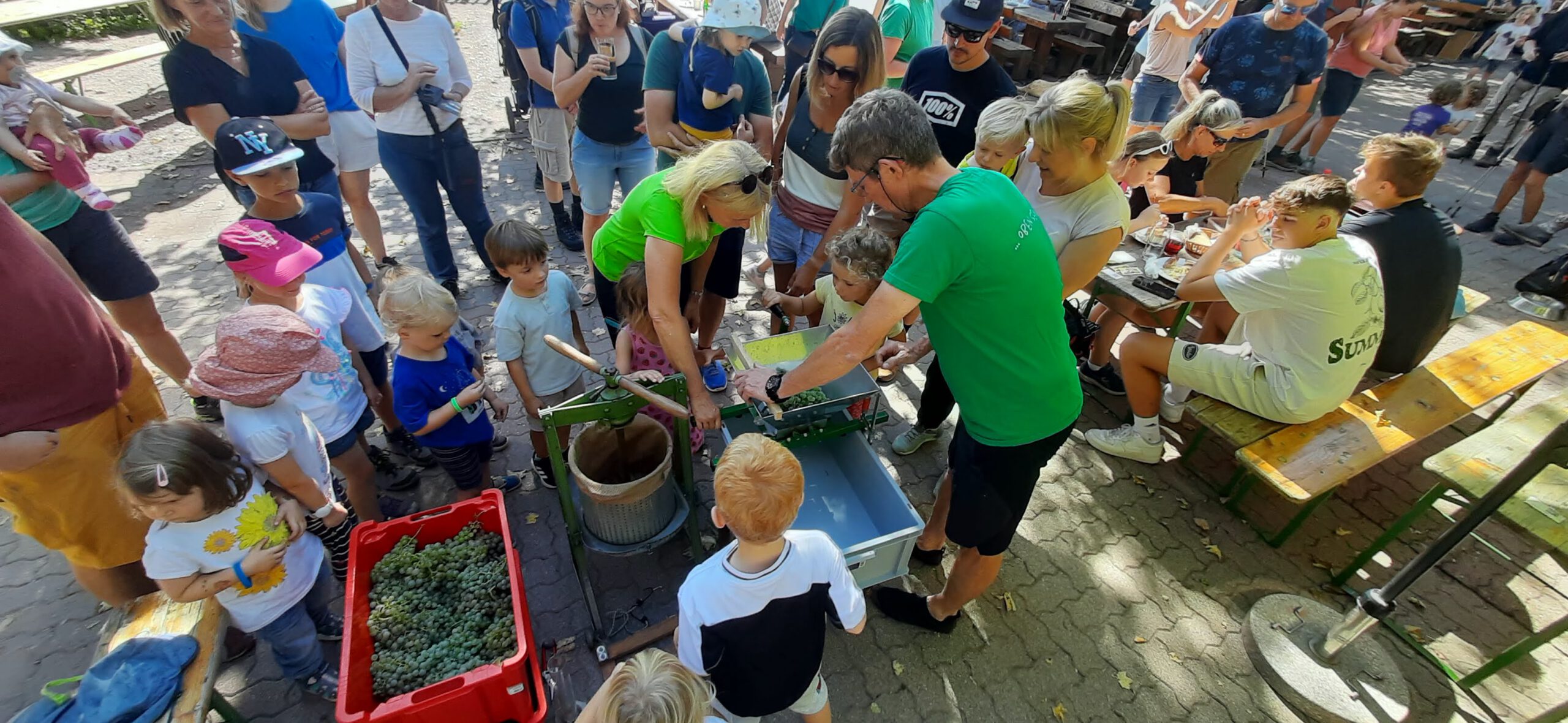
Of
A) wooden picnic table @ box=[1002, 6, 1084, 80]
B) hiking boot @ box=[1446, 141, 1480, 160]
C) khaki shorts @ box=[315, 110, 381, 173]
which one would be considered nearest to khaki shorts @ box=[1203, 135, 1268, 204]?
wooden picnic table @ box=[1002, 6, 1084, 80]

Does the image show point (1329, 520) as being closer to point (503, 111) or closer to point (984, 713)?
point (984, 713)

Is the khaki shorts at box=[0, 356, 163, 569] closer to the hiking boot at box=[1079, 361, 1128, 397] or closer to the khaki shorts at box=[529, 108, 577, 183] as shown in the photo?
the khaki shorts at box=[529, 108, 577, 183]

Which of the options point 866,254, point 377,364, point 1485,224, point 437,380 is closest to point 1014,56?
point 1485,224

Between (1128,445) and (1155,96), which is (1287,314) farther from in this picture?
(1155,96)

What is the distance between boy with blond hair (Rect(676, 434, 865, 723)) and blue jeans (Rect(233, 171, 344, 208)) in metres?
3.48

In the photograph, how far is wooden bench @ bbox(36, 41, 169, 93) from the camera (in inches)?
287

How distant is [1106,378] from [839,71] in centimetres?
308

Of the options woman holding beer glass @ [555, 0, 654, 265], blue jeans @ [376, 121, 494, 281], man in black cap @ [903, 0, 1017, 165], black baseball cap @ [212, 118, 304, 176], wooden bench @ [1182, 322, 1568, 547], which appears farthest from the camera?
blue jeans @ [376, 121, 494, 281]

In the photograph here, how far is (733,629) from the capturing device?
208 centimetres

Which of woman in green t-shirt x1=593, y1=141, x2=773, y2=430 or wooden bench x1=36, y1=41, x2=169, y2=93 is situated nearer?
woman in green t-shirt x1=593, y1=141, x2=773, y2=430

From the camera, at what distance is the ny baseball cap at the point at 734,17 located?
4093 millimetres

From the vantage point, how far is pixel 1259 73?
5688 mm

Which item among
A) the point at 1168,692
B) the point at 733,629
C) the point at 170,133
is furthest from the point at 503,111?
the point at 1168,692

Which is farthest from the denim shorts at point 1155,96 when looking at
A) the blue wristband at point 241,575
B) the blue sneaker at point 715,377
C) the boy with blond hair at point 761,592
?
the blue wristband at point 241,575
